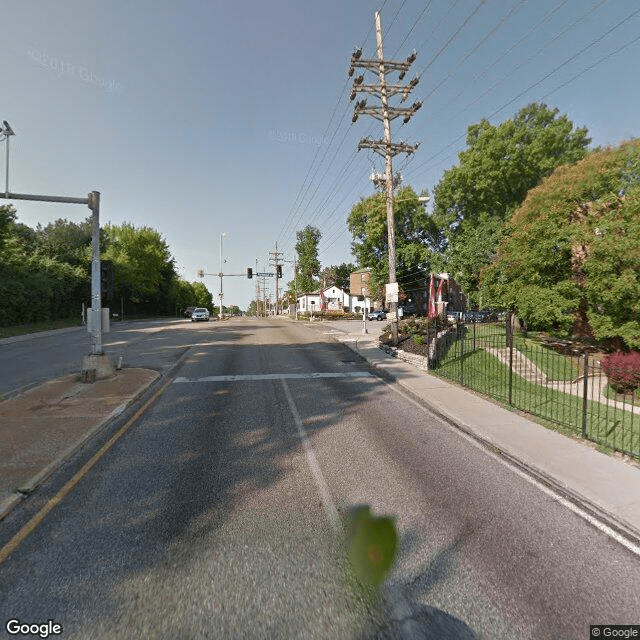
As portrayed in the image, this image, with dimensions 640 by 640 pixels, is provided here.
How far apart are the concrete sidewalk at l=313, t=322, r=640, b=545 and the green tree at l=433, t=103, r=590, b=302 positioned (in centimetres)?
2471

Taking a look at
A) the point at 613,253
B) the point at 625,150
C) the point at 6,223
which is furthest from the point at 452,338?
the point at 6,223

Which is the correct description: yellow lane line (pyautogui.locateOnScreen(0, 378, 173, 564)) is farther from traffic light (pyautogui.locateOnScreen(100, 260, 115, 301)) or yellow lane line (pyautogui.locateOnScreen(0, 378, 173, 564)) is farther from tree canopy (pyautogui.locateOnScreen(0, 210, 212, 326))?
tree canopy (pyautogui.locateOnScreen(0, 210, 212, 326))

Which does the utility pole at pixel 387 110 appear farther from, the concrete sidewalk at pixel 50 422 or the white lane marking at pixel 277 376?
the concrete sidewalk at pixel 50 422

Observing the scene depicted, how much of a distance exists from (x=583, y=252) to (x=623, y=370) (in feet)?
29.0

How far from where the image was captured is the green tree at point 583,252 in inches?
606

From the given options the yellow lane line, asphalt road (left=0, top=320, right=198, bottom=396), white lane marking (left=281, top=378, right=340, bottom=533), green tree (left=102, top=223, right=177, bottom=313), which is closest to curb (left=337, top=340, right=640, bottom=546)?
white lane marking (left=281, top=378, right=340, bottom=533)

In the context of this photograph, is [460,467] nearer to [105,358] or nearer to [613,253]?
[105,358]

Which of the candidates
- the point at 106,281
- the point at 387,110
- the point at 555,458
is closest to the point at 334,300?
the point at 387,110

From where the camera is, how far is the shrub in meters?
11.9

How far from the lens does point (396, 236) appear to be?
49.8 m

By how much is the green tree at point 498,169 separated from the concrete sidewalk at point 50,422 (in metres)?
28.3

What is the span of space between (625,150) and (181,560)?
24.5m

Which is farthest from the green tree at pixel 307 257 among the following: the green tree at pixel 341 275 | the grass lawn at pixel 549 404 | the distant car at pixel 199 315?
the grass lawn at pixel 549 404

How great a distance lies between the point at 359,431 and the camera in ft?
24.0
